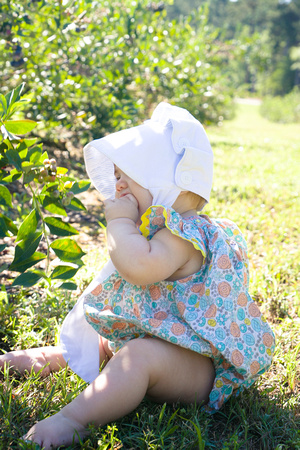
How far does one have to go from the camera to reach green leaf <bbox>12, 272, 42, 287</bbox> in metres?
1.63

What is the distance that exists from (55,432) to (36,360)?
16.5 inches

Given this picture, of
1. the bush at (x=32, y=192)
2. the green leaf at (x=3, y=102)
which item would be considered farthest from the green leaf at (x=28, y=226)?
the green leaf at (x=3, y=102)

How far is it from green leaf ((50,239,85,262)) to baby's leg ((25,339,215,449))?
17.5 inches

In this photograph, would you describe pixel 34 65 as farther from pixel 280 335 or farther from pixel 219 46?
pixel 219 46

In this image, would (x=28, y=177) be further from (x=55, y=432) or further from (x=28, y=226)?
(x=55, y=432)

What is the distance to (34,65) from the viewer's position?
3281mm

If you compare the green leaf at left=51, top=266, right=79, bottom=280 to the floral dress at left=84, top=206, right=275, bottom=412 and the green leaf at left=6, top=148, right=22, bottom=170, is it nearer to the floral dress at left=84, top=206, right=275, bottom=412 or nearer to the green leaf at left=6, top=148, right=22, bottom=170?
the floral dress at left=84, top=206, right=275, bottom=412

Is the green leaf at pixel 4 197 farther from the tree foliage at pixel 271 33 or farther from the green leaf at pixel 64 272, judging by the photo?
the tree foliage at pixel 271 33

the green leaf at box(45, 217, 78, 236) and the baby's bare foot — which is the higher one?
the green leaf at box(45, 217, 78, 236)

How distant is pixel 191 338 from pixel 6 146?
0.90m

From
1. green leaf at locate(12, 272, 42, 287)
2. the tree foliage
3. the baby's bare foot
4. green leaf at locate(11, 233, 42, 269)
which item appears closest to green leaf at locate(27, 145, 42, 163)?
green leaf at locate(11, 233, 42, 269)

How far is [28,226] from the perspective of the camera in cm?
158

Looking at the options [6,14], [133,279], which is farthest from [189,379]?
[6,14]

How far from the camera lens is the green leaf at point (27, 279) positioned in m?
1.63
